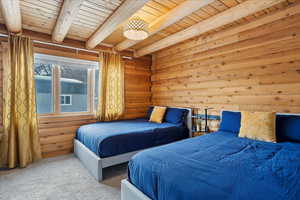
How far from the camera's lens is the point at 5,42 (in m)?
2.54

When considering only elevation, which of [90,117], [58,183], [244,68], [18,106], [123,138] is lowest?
[58,183]

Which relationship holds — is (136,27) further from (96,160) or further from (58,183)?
(58,183)

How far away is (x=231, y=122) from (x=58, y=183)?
2591 mm

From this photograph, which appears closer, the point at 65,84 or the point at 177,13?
the point at 177,13

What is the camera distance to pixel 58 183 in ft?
6.71

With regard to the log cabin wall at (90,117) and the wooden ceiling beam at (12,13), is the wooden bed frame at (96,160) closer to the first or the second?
the log cabin wall at (90,117)

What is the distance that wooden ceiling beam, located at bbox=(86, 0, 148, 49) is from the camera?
71.2 inches

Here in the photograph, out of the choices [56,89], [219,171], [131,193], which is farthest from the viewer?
[56,89]

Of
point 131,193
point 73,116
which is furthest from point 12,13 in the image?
point 131,193

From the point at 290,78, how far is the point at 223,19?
48.6 inches

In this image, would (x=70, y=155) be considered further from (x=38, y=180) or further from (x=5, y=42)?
(x=5, y=42)

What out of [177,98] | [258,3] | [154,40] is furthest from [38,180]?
[258,3]

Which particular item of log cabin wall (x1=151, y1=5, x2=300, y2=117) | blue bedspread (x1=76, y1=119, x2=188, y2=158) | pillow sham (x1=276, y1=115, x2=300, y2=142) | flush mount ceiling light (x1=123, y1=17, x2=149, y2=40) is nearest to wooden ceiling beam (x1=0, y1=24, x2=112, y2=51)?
flush mount ceiling light (x1=123, y1=17, x2=149, y2=40)

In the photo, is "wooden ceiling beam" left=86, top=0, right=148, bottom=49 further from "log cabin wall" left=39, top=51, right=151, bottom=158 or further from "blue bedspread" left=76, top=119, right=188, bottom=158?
"blue bedspread" left=76, top=119, right=188, bottom=158
